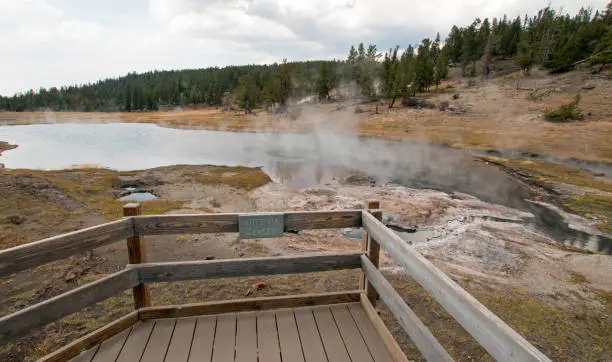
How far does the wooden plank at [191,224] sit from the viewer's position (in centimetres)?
380

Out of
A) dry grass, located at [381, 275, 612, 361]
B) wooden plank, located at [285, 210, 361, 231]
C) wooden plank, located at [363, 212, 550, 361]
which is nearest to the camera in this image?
wooden plank, located at [363, 212, 550, 361]

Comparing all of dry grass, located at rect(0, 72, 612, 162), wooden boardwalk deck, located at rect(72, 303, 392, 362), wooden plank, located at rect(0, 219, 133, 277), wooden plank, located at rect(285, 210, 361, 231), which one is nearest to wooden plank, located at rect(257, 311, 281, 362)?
wooden boardwalk deck, located at rect(72, 303, 392, 362)

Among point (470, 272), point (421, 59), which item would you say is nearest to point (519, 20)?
point (421, 59)

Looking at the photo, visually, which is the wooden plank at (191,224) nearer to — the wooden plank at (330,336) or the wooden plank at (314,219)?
the wooden plank at (314,219)

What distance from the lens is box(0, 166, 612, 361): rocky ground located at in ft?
21.1

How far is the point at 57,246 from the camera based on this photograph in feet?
10.2

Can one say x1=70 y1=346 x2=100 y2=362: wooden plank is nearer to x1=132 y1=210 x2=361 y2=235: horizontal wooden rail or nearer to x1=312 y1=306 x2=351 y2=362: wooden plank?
x1=132 y1=210 x2=361 y2=235: horizontal wooden rail

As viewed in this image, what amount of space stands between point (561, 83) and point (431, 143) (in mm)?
35147

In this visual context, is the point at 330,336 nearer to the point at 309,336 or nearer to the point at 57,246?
the point at 309,336

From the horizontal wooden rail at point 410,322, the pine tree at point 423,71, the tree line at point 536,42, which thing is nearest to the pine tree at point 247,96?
the pine tree at point 423,71

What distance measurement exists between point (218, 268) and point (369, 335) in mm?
1870

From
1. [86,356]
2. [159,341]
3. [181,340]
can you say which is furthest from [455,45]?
[86,356]

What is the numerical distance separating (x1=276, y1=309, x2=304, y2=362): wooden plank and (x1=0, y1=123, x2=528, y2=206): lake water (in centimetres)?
1756

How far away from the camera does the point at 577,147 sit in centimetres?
3228
